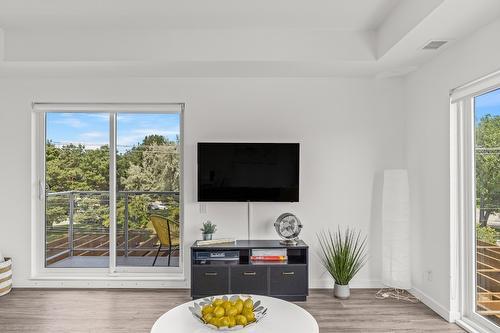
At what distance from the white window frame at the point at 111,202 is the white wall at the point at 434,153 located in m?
2.56

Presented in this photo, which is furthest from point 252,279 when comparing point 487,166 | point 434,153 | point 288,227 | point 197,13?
point 197,13

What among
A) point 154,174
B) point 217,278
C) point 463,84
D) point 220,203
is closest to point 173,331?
point 217,278

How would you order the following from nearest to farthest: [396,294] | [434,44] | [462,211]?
[434,44] < [462,211] < [396,294]

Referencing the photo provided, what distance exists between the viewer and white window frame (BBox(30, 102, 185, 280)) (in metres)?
4.46

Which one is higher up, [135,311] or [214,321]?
[214,321]

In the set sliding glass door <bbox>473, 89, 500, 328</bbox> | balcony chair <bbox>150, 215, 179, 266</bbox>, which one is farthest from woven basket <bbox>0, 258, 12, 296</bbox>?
sliding glass door <bbox>473, 89, 500, 328</bbox>

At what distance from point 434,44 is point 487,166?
1.10 metres

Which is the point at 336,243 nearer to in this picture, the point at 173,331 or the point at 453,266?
the point at 453,266

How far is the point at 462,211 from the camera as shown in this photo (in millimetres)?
3457

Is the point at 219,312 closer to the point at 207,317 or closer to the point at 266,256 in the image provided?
the point at 207,317

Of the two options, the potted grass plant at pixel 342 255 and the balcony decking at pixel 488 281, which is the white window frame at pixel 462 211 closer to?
the balcony decking at pixel 488 281

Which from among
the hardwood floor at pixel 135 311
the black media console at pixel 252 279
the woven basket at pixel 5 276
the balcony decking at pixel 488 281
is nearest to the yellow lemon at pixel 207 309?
the hardwood floor at pixel 135 311

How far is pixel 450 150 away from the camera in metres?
3.52

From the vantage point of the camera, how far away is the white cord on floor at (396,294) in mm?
4086
